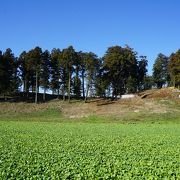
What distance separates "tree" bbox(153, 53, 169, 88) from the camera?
438 ft

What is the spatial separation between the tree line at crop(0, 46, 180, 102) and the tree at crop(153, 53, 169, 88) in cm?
2336

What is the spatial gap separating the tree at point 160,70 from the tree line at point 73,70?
76.7 feet

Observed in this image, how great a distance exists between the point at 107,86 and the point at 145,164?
90.0 meters

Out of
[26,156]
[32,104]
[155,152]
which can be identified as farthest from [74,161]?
[32,104]

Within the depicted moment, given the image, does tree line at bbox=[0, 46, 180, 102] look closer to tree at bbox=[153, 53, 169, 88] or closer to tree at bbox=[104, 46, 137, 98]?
tree at bbox=[104, 46, 137, 98]

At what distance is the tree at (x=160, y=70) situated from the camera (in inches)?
5261

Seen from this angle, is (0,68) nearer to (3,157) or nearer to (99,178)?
(3,157)

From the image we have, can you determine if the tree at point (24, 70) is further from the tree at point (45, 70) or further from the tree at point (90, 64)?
the tree at point (90, 64)

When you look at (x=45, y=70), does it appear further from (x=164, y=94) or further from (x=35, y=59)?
(x=164, y=94)

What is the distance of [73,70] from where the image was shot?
9781cm

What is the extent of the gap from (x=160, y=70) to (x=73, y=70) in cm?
4561

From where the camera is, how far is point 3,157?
21.8 metres

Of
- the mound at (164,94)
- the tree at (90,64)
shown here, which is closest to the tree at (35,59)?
the tree at (90,64)

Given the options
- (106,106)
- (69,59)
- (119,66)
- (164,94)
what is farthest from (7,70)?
(164,94)
